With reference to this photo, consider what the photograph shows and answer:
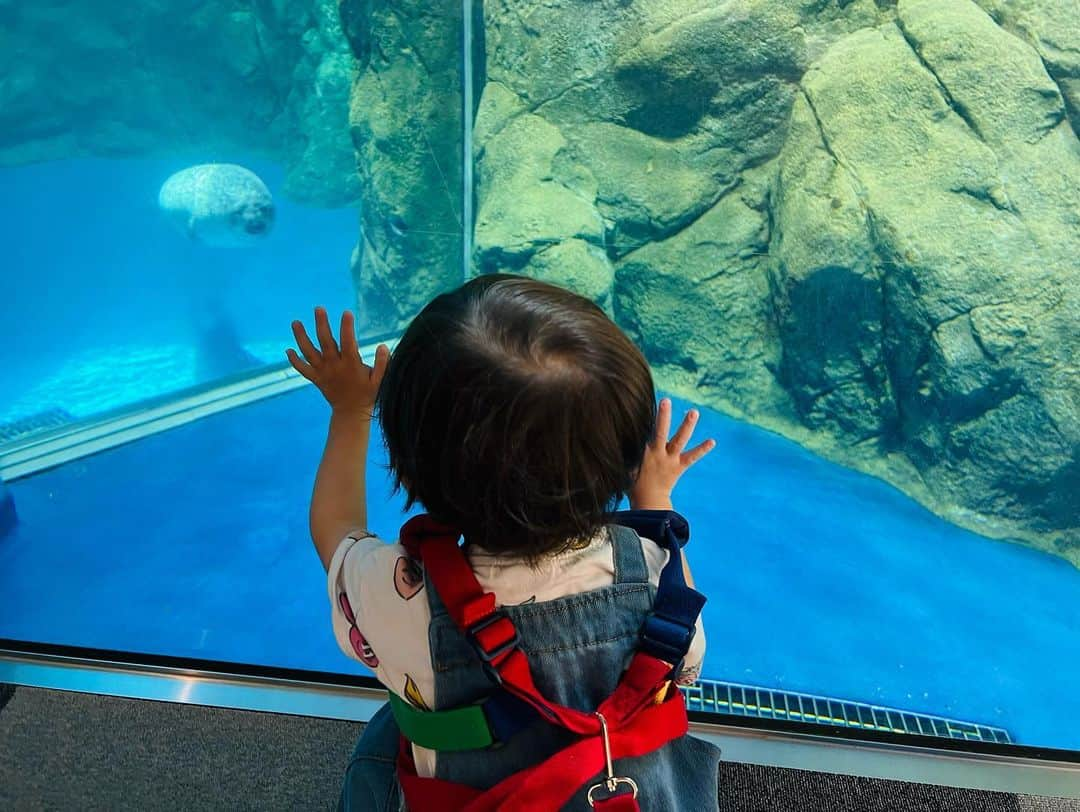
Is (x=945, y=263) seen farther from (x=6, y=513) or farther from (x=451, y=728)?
(x=6, y=513)

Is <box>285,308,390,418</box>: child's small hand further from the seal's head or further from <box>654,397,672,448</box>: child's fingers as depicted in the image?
the seal's head

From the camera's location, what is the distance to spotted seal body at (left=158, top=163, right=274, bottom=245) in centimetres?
219

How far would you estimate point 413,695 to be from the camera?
0.61 metres

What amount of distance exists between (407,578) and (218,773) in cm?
96

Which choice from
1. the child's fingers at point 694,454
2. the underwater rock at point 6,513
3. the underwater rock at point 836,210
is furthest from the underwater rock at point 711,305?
the underwater rock at point 6,513

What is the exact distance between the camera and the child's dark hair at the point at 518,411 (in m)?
0.50

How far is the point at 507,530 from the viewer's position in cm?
56

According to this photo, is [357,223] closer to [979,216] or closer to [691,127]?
[691,127]

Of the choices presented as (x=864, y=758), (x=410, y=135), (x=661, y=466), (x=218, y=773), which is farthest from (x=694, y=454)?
(x=410, y=135)

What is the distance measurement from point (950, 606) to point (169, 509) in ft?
6.04

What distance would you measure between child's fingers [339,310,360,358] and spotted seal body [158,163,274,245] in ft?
→ 5.70

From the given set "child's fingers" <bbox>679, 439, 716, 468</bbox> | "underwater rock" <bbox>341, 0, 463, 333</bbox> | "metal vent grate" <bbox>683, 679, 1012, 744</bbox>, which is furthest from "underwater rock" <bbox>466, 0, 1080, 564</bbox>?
"child's fingers" <bbox>679, 439, 716, 468</bbox>

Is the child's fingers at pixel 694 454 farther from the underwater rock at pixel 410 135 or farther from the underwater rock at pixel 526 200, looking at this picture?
the underwater rock at pixel 410 135

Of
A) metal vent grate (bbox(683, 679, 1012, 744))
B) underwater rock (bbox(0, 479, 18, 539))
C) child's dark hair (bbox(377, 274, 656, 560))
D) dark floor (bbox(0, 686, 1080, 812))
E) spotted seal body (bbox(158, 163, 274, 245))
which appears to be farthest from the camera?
spotted seal body (bbox(158, 163, 274, 245))
